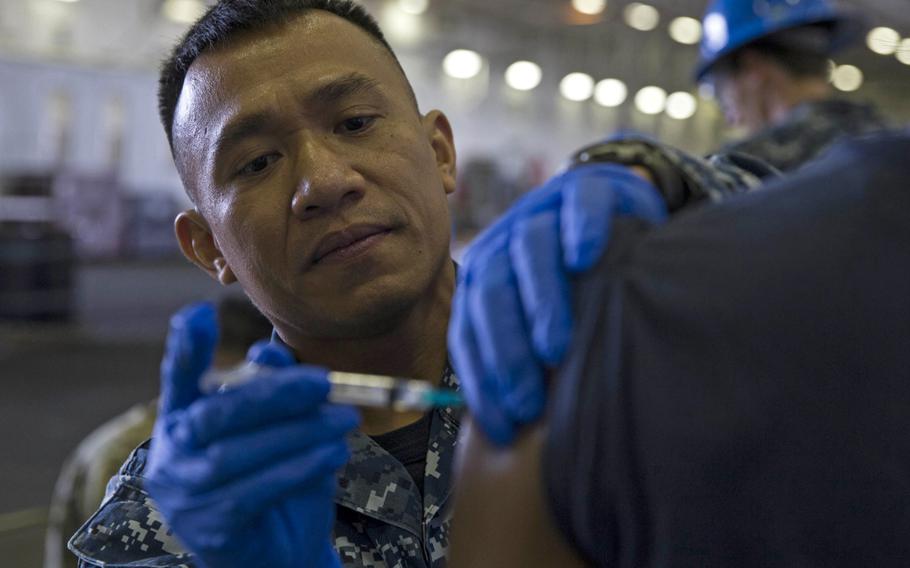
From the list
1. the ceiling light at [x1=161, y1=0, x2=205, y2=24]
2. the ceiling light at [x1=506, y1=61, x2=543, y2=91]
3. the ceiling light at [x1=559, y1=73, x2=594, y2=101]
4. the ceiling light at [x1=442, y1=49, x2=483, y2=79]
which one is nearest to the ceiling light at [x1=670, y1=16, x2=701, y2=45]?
the ceiling light at [x1=559, y1=73, x2=594, y2=101]

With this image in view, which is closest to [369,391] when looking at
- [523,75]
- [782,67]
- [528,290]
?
[528,290]

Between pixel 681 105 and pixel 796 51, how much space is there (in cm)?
1340

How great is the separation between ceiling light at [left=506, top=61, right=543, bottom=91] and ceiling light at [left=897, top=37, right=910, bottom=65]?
8.45 m

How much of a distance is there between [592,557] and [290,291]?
731 millimetres

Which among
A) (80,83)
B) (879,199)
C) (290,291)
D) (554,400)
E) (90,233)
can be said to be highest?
(879,199)

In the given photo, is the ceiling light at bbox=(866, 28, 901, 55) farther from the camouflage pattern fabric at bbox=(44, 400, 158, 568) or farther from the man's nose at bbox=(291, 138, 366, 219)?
the man's nose at bbox=(291, 138, 366, 219)

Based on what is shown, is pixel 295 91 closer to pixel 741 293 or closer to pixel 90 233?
pixel 741 293

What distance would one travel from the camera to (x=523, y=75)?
15594mm

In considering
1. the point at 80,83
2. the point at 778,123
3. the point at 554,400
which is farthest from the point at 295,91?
the point at 80,83

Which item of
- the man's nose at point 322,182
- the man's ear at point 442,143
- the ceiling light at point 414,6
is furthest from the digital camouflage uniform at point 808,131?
the ceiling light at point 414,6

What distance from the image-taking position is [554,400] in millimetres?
673

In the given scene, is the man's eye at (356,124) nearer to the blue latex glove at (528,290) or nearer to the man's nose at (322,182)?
the man's nose at (322,182)

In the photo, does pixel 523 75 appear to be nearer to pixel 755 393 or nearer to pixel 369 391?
pixel 369 391

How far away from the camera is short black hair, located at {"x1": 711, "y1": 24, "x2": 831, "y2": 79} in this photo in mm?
2626
